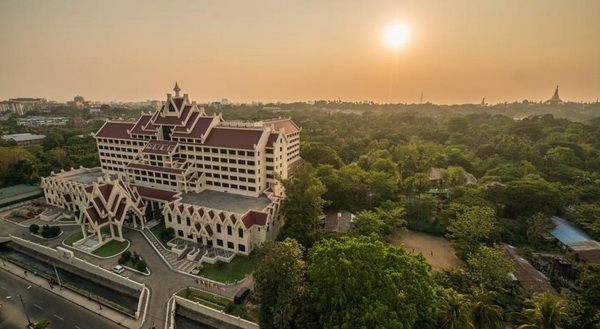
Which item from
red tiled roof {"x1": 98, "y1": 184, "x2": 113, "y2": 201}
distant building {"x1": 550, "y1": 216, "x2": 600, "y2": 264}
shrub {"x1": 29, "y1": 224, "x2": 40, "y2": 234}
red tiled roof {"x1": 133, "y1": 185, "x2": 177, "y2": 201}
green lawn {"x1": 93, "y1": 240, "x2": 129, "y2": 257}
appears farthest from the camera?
red tiled roof {"x1": 133, "y1": 185, "x2": 177, "y2": 201}

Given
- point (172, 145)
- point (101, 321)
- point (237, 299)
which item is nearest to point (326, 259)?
point (237, 299)

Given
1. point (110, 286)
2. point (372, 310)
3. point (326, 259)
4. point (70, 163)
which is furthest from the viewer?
point (70, 163)

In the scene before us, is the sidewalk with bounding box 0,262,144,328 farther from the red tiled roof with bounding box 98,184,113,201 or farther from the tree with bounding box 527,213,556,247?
the tree with bounding box 527,213,556,247

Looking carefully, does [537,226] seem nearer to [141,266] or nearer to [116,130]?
[141,266]

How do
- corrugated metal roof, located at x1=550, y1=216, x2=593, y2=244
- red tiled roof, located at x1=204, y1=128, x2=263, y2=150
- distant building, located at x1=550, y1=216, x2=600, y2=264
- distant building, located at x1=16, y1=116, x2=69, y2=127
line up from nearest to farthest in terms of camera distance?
distant building, located at x1=550, y1=216, x2=600, y2=264, corrugated metal roof, located at x1=550, y1=216, x2=593, y2=244, red tiled roof, located at x1=204, y1=128, x2=263, y2=150, distant building, located at x1=16, y1=116, x2=69, y2=127

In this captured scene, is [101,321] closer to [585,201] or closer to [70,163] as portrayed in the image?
[70,163]

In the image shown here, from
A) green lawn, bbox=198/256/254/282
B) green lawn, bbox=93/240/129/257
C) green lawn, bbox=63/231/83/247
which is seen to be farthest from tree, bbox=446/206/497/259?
green lawn, bbox=63/231/83/247

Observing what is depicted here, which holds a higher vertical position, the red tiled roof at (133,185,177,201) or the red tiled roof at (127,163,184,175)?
the red tiled roof at (127,163,184,175)
